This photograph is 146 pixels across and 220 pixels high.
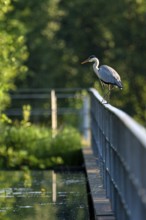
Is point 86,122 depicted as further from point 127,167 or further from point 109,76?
point 127,167

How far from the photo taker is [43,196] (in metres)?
13.3

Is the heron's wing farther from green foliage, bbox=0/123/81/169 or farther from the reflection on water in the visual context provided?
green foliage, bbox=0/123/81/169

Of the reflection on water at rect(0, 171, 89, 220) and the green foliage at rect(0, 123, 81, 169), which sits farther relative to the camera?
the green foliage at rect(0, 123, 81, 169)

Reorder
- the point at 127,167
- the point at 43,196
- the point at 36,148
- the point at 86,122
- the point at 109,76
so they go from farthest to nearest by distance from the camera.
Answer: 1. the point at 86,122
2. the point at 36,148
3. the point at 109,76
4. the point at 43,196
5. the point at 127,167

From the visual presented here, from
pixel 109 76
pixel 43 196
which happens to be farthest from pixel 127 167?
pixel 109 76

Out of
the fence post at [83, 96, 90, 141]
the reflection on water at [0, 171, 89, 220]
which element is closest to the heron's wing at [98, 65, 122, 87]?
the reflection on water at [0, 171, 89, 220]

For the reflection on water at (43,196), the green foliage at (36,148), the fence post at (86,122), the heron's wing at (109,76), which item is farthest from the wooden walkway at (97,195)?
the fence post at (86,122)

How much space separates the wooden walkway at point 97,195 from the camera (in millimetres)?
10188

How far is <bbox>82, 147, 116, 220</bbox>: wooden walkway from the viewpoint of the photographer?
10188 mm

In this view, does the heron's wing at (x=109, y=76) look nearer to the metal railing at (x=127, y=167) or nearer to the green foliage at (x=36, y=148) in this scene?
the metal railing at (x=127, y=167)

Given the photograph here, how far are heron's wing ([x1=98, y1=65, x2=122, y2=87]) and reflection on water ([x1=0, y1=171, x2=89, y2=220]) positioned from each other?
1.52 m

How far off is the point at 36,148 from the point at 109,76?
6518 millimetres

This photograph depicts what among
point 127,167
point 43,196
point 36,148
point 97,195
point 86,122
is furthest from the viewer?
point 86,122

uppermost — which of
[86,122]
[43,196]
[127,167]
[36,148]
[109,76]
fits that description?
[109,76]
